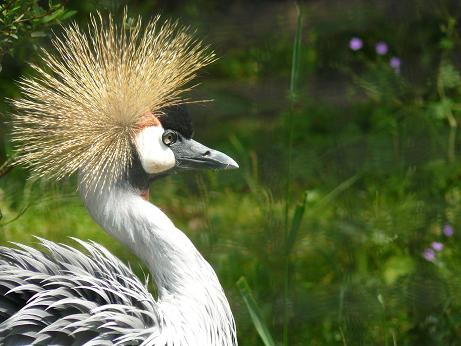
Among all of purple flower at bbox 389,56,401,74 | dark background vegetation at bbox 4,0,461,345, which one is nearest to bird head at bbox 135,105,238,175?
dark background vegetation at bbox 4,0,461,345

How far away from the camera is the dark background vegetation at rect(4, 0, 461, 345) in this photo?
8.07 feet

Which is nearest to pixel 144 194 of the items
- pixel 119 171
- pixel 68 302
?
pixel 119 171

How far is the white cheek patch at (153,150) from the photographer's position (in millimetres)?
1789

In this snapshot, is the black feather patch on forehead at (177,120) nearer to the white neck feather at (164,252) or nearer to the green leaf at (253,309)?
the white neck feather at (164,252)

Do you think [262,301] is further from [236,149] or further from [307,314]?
[236,149]

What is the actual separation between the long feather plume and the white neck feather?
0.03 metres

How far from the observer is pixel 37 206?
2592 millimetres

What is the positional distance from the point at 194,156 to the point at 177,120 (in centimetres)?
6

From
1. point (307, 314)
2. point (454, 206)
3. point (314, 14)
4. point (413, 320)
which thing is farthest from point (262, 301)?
point (314, 14)

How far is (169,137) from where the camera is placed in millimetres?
1830

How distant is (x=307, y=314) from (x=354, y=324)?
0.35 ft

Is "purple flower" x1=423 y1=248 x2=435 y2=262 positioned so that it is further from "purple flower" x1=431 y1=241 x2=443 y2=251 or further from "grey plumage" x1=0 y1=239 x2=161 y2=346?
"grey plumage" x1=0 y1=239 x2=161 y2=346

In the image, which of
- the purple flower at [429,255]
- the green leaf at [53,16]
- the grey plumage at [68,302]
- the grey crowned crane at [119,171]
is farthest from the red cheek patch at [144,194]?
the purple flower at [429,255]

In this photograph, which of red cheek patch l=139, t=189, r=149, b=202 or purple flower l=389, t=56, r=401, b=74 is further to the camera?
purple flower l=389, t=56, r=401, b=74
